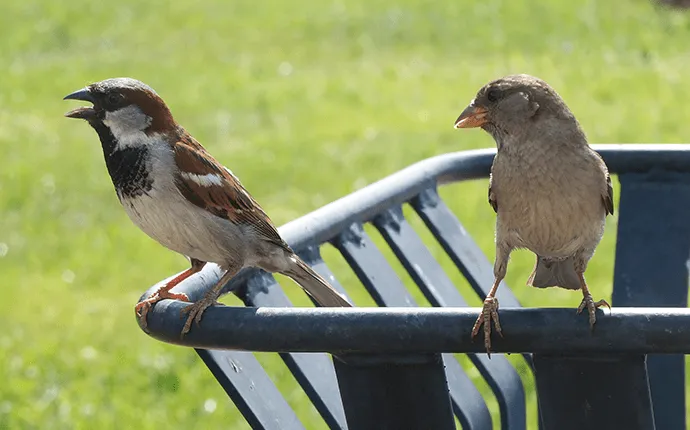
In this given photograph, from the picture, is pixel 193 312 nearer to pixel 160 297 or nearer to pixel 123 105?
pixel 160 297

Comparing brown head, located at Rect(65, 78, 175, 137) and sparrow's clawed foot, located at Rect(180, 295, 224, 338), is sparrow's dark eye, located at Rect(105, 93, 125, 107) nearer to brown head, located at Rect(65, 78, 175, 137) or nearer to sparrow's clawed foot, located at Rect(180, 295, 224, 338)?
brown head, located at Rect(65, 78, 175, 137)

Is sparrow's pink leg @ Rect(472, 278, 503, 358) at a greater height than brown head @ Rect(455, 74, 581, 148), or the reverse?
brown head @ Rect(455, 74, 581, 148)

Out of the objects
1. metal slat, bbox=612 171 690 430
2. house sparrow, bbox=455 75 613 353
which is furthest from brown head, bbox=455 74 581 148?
metal slat, bbox=612 171 690 430

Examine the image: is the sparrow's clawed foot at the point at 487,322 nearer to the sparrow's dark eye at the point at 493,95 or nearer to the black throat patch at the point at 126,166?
the sparrow's dark eye at the point at 493,95

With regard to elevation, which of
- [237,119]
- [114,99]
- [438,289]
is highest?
[114,99]

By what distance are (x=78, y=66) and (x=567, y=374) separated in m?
10.2

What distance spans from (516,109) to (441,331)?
36.2 inches

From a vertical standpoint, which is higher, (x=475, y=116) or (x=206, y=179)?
(x=475, y=116)

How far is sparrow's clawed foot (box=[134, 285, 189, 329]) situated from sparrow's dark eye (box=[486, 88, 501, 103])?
884 mm

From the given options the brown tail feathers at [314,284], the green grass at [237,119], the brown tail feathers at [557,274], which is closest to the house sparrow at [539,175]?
the brown tail feathers at [557,274]

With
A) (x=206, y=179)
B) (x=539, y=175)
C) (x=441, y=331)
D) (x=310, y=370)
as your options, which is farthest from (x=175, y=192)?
(x=441, y=331)

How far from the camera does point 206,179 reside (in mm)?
3193

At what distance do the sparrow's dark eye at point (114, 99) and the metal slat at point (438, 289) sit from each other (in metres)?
0.96

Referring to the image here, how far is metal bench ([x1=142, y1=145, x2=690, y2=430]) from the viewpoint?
2.34m
